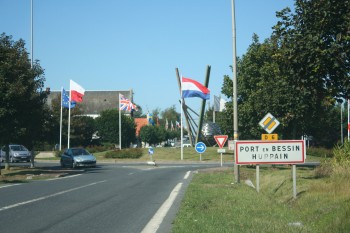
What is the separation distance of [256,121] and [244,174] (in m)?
6.79

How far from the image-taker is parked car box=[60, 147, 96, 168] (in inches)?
1346

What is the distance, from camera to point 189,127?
57781mm

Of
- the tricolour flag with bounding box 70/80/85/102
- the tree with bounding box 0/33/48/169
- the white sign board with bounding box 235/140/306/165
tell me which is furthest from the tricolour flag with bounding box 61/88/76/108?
the white sign board with bounding box 235/140/306/165

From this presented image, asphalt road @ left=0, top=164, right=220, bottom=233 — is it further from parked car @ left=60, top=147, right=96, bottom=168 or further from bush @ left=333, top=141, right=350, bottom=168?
parked car @ left=60, top=147, right=96, bottom=168

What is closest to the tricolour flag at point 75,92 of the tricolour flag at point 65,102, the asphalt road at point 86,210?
the tricolour flag at point 65,102

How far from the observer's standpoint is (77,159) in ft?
112

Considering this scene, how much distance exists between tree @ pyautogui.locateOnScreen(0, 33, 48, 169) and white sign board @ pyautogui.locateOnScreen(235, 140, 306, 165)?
13.3m

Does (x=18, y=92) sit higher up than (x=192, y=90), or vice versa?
(x=192, y=90)

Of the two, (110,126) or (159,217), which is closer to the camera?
(159,217)

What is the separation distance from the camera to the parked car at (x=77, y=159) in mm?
34188

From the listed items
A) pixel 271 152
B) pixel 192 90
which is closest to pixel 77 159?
pixel 192 90

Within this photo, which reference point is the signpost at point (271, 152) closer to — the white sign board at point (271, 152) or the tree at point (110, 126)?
the white sign board at point (271, 152)

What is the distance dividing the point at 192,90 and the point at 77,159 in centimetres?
1457

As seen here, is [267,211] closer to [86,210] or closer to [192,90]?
[86,210]
